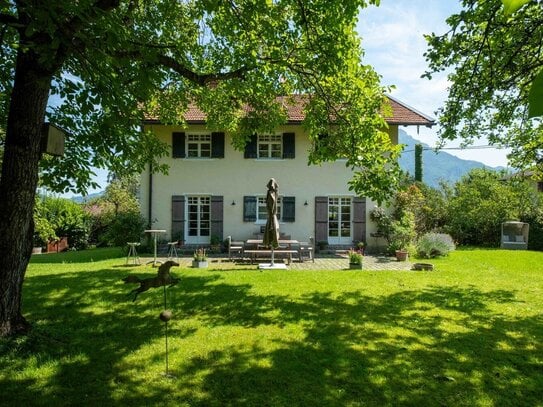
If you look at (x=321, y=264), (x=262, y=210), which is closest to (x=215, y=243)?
(x=262, y=210)

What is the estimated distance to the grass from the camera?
12.1ft

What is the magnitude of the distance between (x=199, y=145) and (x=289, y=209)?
182 inches

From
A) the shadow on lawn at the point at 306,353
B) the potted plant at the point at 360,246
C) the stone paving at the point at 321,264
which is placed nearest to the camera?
the shadow on lawn at the point at 306,353

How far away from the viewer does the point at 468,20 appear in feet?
20.5

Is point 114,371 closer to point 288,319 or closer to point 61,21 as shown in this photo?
point 288,319

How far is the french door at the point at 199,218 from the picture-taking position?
53.1 ft

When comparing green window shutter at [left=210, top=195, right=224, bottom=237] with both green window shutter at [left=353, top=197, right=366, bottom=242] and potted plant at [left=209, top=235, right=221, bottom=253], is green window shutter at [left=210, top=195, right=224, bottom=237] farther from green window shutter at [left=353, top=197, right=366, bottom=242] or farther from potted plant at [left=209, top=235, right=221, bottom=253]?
green window shutter at [left=353, top=197, right=366, bottom=242]

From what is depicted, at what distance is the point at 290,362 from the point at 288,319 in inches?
63.7

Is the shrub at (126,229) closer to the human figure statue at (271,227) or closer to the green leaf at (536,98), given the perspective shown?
the human figure statue at (271,227)

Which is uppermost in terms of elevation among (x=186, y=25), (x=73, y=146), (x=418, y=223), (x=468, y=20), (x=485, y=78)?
(x=186, y=25)

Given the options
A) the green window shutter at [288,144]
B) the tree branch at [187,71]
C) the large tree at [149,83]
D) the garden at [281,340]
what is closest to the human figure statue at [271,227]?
the garden at [281,340]

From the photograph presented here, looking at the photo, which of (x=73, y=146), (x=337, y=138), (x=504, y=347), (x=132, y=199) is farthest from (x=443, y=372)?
(x=132, y=199)

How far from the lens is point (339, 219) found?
16.2 metres

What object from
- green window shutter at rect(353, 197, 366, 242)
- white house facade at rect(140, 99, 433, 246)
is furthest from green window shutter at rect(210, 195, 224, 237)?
green window shutter at rect(353, 197, 366, 242)
